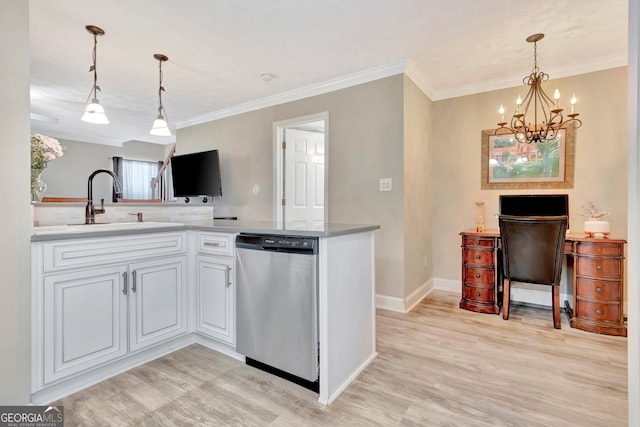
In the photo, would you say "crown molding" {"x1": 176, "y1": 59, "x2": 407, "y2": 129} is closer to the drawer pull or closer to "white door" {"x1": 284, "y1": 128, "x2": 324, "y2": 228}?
"white door" {"x1": 284, "y1": 128, "x2": 324, "y2": 228}

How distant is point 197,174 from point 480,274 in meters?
4.20

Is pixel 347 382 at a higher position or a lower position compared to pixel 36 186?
lower

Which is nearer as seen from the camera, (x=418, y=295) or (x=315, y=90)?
(x=418, y=295)

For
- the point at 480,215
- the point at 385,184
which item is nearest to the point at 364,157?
the point at 385,184

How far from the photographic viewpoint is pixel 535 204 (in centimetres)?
311

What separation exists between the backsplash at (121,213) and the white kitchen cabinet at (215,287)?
31.9 inches

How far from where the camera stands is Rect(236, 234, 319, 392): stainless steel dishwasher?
1638mm

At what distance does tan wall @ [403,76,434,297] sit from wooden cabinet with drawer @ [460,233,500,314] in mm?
498

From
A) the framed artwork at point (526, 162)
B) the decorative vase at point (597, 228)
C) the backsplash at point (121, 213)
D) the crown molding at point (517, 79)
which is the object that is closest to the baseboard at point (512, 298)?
the decorative vase at point (597, 228)

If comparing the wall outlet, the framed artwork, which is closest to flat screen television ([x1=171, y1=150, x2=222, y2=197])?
the wall outlet

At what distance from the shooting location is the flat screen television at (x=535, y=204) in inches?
119

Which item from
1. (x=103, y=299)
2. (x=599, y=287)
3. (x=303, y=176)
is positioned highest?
(x=303, y=176)

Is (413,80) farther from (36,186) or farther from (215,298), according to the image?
(36,186)

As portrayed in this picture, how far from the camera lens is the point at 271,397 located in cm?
166
